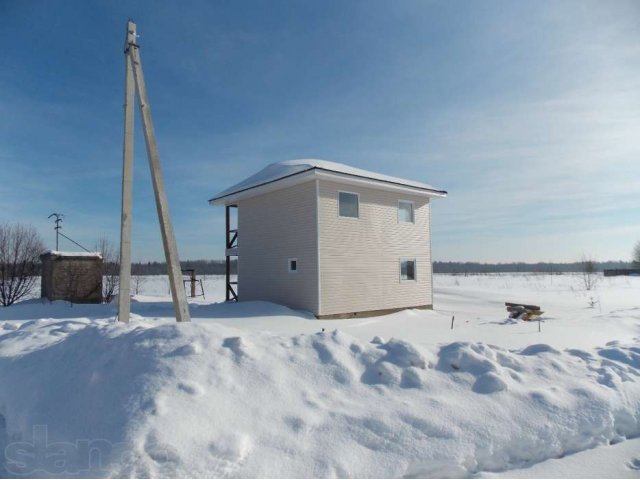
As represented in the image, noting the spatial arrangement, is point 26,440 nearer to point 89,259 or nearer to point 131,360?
point 131,360

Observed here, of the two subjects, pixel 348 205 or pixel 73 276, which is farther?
pixel 73 276

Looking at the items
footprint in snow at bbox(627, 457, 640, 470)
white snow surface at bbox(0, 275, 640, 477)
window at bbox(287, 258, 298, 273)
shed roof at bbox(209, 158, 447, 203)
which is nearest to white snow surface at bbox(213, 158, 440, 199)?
shed roof at bbox(209, 158, 447, 203)

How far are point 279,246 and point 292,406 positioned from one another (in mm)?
11252

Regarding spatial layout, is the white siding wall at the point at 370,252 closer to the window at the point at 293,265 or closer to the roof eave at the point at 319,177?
the roof eave at the point at 319,177

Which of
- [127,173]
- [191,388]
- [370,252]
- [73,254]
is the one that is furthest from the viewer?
[73,254]

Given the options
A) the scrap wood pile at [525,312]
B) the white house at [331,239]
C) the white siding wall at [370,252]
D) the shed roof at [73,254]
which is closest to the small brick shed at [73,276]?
the shed roof at [73,254]

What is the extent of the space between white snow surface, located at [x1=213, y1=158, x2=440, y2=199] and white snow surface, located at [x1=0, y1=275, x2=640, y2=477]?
9.35 metres

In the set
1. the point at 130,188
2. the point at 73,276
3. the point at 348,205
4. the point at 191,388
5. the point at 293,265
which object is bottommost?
the point at 191,388

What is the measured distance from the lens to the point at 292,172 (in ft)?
46.2

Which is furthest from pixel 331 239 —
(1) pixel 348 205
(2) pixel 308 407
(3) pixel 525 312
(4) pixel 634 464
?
(4) pixel 634 464

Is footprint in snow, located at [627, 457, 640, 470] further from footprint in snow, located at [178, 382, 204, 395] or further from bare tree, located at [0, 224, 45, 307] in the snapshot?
bare tree, located at [0, 224, 45, 307]

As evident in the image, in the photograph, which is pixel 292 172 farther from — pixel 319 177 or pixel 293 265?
pixel 293 265

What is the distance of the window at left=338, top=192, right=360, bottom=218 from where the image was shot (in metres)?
14.4

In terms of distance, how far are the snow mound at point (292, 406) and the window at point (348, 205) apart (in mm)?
9231
